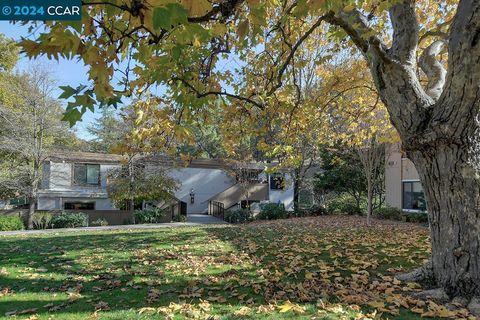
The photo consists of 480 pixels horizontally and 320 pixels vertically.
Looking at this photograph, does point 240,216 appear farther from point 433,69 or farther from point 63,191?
point 433,69

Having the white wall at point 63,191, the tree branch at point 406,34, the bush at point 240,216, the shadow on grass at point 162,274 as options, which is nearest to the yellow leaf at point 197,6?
the shadow on grass at point 162,274

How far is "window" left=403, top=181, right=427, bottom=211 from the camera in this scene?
20.9 meters

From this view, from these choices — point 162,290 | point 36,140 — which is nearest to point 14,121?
point 36,140

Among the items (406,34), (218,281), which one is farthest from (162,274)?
(406,34)

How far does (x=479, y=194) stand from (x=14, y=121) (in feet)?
79.7

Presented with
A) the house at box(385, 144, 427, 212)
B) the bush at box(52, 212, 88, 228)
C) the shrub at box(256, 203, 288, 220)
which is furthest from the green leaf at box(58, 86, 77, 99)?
the shrub at box(256, 203, 288, 220)

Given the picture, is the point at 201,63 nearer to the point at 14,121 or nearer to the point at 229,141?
the point at 229,141

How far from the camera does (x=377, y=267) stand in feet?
22.0

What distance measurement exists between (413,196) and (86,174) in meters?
23.0

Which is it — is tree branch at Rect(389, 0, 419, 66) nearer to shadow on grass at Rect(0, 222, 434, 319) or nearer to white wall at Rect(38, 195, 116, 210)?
shadow on grass at Rect(0, 222, 434, 319)

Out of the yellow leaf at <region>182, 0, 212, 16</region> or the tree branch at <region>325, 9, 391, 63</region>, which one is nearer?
the yellow leaf at <region>182, 0, 212, 16</region>

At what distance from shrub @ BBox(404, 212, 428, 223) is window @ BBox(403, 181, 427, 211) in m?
1.59

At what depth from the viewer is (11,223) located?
66.4 ft

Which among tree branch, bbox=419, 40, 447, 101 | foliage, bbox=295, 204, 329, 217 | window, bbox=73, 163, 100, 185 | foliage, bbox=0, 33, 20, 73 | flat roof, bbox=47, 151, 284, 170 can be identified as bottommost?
foliage, bbox=295, 204, 329, 217
